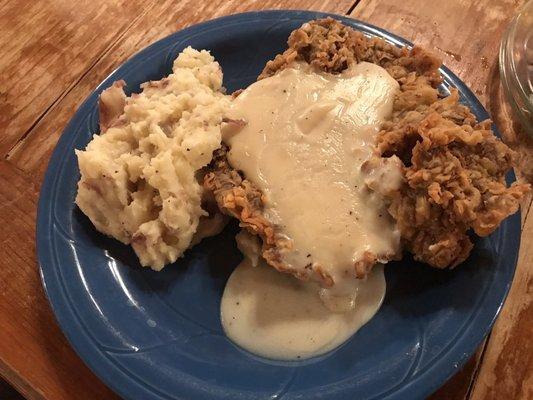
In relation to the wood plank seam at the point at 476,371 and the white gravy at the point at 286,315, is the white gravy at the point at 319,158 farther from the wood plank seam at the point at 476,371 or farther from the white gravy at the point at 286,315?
the wood plank seam at the point at 476,371

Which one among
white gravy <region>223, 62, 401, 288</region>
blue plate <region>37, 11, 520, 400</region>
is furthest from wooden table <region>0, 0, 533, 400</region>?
white gravy <region>223, 62, 401, 288</region>

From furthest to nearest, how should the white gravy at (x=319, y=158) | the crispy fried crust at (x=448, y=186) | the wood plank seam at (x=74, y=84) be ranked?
the wood plank seam at (x=74, y=84) → the white gravy at (x=319, y=158) → the crispy fried crust at (x=448, y=186)

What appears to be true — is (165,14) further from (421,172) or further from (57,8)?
(421,172)

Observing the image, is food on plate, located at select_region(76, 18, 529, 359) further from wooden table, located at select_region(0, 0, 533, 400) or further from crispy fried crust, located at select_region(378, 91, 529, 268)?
wooden table, located at select_region(0, 0, 533, 400)

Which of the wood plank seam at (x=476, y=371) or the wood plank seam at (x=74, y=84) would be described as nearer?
the wood plank seam at (x=476, y=371)

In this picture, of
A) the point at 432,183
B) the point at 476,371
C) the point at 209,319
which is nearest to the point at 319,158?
the point at 432,183

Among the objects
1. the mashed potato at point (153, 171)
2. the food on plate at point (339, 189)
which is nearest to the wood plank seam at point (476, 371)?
the food on plate at point (339, 189)

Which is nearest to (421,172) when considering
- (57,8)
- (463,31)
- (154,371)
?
(154,371)
